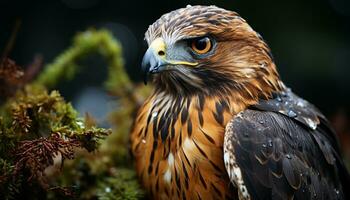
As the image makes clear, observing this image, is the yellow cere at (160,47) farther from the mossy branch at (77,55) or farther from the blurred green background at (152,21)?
the blurred green background at (152,21)

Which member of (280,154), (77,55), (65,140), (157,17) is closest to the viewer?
(65,140)

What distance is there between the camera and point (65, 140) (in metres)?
2.38

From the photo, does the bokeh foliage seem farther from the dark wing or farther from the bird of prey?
the dark wing

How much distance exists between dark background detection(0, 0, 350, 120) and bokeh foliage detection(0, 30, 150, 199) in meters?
1.97

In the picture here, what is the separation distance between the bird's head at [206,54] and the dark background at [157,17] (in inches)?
104

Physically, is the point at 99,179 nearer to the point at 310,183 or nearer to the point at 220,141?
the point at 220,141

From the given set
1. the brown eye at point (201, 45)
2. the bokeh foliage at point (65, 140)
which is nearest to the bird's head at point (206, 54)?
the brown eye at point (201, 45)

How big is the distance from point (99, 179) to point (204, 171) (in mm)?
714

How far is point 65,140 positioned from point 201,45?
879 mm

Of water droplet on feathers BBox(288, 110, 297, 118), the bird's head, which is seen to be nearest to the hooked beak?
the bird's head

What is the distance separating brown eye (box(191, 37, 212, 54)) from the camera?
2809 millimetres

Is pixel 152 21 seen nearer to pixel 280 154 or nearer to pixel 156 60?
pixel 156 60

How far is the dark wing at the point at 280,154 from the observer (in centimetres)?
259

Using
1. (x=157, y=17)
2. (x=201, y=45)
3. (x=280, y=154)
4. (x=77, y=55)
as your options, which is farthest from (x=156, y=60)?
(x=157, y=17)
